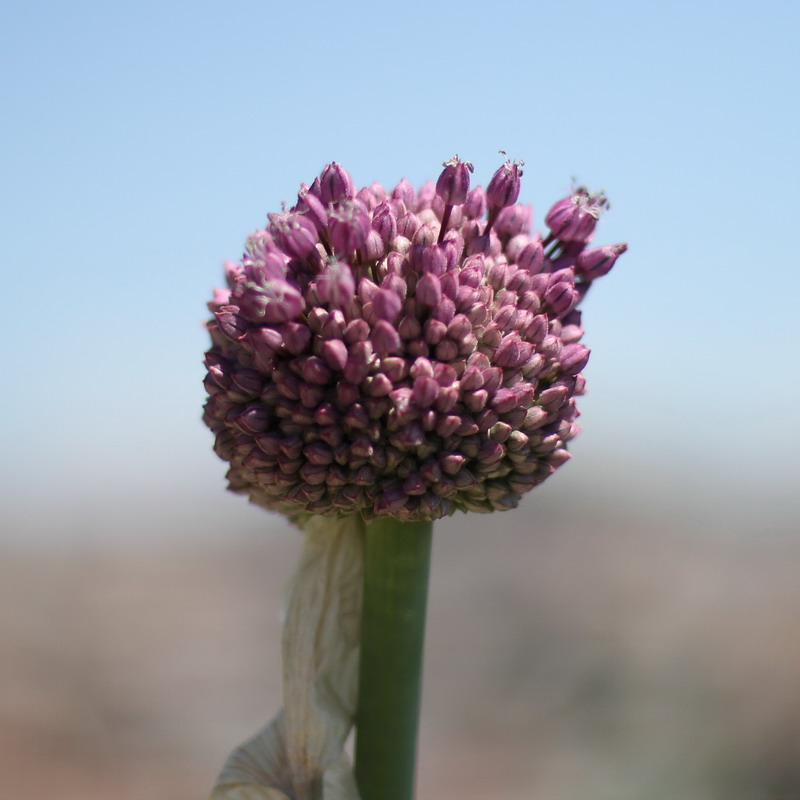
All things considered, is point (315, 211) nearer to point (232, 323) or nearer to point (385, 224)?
point (385, 224)

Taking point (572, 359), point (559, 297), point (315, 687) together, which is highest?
point (559, 297)

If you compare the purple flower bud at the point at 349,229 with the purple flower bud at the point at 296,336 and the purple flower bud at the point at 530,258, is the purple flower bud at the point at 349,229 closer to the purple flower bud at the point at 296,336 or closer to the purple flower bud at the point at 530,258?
the purple flower bud at the point at 296,336

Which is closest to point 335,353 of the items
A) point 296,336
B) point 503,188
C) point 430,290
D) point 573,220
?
point 296,336

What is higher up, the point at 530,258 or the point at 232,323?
the point at 530,258

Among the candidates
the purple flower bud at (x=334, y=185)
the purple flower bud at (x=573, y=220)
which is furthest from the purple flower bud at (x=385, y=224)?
the purple flower bud at (x=573, y=220)

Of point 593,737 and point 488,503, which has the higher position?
point 488,503

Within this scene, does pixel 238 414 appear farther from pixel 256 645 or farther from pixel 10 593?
pixel 10 593

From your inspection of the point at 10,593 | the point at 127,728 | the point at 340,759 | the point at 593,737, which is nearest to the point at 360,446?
the point at 340,759
